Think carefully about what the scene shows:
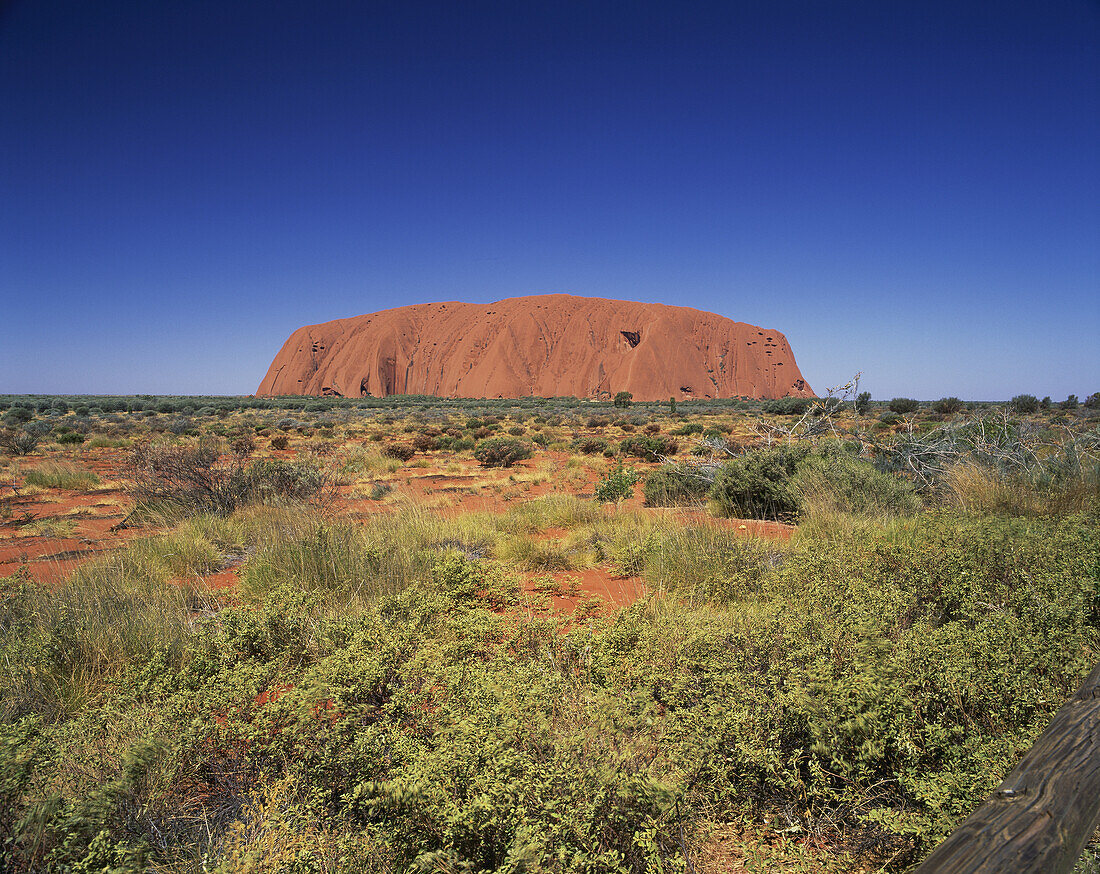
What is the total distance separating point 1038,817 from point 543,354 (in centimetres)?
8974

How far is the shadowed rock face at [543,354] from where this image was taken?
8681 cm

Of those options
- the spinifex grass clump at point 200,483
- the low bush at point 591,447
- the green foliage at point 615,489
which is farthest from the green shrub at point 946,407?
the spinifex grass clump at point 200,483

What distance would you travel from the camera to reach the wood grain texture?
1.27 metres

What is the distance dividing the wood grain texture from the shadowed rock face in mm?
81168

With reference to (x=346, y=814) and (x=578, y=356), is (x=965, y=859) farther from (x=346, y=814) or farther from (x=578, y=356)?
(x=578, y=356)

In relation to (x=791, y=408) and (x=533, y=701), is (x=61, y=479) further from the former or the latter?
(x=791, y=408)

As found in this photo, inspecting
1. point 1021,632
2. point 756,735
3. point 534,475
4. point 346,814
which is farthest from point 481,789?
point 534,475

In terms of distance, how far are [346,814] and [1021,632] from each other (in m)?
3.49

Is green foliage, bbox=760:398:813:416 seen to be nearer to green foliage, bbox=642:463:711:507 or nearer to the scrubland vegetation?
green foliage, bbox=642:463:711:507

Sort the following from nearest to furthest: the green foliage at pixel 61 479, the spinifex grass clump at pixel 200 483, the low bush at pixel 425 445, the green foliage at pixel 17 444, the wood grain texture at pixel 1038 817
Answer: the wood grain texture at pixel 1038 817 → the spinifex grass clump at pixel 200 483 → the green foliage at pixel 61 479 → the green foliage at pixel 17 444 → the low bush at pixel 425 445

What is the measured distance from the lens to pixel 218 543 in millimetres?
6445

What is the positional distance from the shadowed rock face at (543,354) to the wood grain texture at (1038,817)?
3196 inches

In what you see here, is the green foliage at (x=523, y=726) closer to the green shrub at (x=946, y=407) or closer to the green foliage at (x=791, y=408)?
the green foliage at (x=791, y=408)

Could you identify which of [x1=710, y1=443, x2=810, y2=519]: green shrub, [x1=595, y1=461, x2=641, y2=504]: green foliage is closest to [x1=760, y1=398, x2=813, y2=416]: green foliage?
[x1=710, y1=443, x2=810, y2=519]: green shrub
